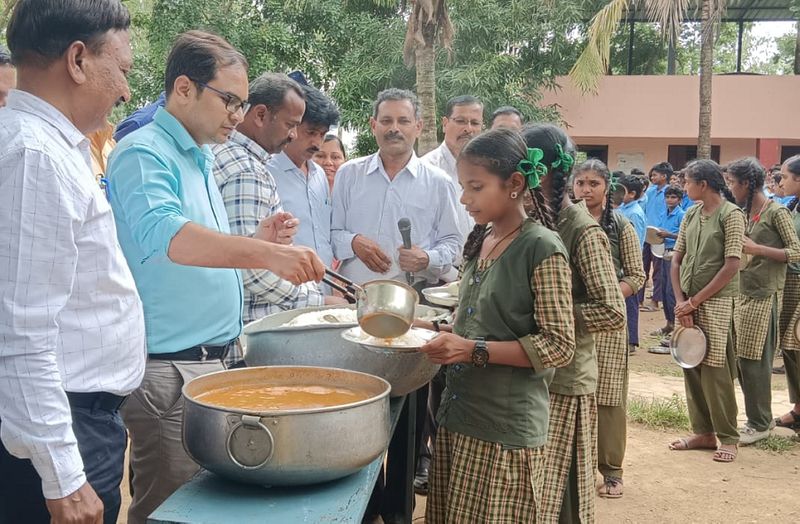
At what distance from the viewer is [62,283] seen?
1.32 m

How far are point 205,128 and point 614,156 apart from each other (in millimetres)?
16768

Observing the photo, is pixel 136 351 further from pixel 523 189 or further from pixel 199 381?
pixel 523 189

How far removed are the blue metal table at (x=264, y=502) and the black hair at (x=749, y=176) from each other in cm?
453

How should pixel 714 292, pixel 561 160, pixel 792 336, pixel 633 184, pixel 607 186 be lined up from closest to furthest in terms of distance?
pixel 561 160 → pixel 607 186 → pixel 714 292 → pixel 792 336 → pixel 633 184

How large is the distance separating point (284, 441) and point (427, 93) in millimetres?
8650

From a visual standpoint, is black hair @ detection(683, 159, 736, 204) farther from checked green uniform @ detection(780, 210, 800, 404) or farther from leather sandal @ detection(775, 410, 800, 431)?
leather sandal @ detection(775, 410, 800, 431)

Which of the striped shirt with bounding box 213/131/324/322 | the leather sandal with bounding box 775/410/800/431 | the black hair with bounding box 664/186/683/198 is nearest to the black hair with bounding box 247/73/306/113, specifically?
the striped shirt with bounding box 213/131/324/322

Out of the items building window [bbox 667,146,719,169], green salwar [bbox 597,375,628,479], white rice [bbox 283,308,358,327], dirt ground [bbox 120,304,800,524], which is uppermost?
building window [bbox 667,146,719,169]

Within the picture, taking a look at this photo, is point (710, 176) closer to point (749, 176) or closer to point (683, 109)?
point (749, 176)

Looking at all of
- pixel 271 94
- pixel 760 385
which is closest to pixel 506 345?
pixel 271 94

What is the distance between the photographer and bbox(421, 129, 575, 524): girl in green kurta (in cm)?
212

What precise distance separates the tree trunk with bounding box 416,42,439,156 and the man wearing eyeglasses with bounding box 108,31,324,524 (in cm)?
750

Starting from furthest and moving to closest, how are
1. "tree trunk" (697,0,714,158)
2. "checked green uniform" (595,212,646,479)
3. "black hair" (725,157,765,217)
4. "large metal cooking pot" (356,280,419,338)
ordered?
"tree trunk" (697,0,714,158) < "black hair" (725,157,765,217) < "checked green uniform" (595,212,646,479) < "large metal cooking pot" (356,280,419,338)

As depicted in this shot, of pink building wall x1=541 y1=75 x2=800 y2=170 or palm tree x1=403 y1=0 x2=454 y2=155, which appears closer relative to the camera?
palm tree x1=403 y1=0 x2=454 y2=155
